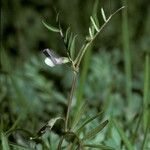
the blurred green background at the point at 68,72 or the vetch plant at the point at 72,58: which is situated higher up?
the vetch plant at the point at 72,58

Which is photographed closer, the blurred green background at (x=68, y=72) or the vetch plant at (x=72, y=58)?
the vetch plant at (x=72, y=58)

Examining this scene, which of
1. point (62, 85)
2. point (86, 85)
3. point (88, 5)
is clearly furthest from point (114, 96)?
point (88, 5)

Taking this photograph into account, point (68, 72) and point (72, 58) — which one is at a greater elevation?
point (72, 58)

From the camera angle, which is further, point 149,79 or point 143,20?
point 143,20

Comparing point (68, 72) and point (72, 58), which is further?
point (68, 72)

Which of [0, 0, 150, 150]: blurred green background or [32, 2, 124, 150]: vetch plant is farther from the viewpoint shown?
[0, 0, 150, 150]: blurred green background

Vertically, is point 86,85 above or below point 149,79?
below

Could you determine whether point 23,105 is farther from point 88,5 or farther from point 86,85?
point 88,5

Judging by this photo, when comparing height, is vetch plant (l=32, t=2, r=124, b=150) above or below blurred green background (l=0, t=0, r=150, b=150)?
above
